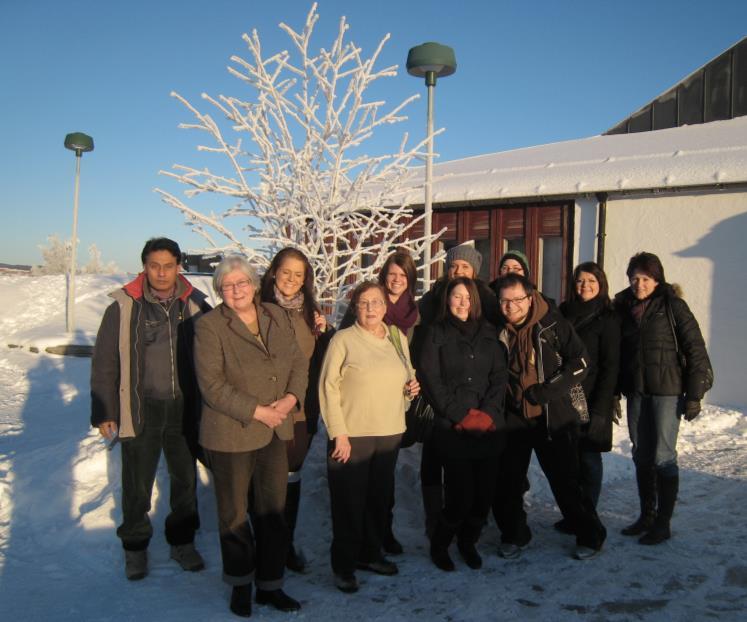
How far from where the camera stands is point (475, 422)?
353 cm

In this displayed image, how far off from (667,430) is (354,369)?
214cm

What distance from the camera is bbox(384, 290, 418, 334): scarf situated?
3930mm

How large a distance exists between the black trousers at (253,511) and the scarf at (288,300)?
30.8 inches

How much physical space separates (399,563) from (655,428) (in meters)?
1.87

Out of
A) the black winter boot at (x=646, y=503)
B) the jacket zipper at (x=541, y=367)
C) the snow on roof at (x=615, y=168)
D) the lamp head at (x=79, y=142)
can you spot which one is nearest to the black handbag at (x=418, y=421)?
the jacket zipper at (x=541, y=367)

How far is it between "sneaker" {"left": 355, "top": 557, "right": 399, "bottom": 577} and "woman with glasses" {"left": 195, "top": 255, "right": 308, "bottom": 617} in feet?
1.88

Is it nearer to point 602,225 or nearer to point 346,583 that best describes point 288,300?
point 346,583

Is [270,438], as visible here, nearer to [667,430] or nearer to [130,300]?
[130,300]

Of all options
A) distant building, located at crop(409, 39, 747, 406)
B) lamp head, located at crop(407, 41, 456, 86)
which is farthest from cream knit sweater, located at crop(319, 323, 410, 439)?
lamp head, located at crop(407, 41, 456, 86)

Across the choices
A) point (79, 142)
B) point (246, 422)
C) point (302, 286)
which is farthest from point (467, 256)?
point (79, 142)

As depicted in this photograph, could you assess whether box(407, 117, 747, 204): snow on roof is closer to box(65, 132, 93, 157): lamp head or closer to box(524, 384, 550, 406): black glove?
box(524, 384, 550, 406): black glove

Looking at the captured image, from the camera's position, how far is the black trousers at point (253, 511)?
10.2 ft

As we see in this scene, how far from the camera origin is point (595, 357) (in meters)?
4.02

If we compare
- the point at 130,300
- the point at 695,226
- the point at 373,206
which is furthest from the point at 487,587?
the point at 695,226
